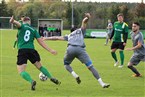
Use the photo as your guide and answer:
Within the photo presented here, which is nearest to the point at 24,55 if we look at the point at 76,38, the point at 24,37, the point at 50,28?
the point at 24,37

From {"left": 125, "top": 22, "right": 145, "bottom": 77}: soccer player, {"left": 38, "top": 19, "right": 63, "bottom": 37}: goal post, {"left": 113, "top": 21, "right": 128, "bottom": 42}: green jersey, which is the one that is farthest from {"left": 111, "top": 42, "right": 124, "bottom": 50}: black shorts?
{"left": 38, "top": 19, "right": 63, "bottom": 37}: goal post

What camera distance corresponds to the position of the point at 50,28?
150 ft

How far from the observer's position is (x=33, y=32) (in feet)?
39.7

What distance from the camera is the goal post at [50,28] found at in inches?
1772

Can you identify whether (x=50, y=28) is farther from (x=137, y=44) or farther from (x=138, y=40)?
(x=138, y=40)

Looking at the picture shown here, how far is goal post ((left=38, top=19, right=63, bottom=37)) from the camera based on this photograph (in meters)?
45.0

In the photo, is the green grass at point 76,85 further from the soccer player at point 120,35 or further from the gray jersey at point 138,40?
the soccer player at point 120,35

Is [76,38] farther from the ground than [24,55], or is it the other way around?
[76,38]

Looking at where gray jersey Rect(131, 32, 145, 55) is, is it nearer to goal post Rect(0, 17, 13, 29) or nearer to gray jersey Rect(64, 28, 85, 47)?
gray jersey Rect(64, 28, 85, 47)

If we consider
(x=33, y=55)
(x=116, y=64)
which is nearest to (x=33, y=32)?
(x=33, y=55)

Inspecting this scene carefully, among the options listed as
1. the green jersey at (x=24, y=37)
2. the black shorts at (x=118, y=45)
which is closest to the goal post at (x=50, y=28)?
the black shorts at (x=118, y=45)

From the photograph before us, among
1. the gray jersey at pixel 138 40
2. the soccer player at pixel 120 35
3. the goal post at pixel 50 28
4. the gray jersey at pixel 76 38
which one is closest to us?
the gray jersey at pixel 76 38

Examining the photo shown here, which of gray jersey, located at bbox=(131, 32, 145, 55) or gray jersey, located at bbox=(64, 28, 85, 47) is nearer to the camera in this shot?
gray jersey, located at bbox=(64, 28, 85, 47)

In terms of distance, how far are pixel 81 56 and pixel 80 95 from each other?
158cm
